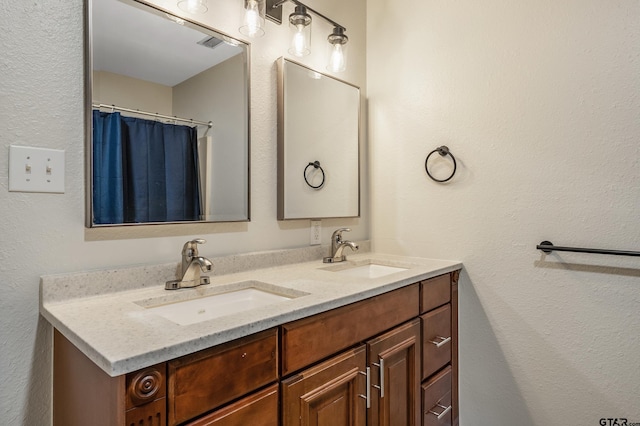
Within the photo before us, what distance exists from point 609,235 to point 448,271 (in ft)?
1.90

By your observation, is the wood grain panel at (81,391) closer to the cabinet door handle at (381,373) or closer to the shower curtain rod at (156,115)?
the shower curtain rod at (156,115)

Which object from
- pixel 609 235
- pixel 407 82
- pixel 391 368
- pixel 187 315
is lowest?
pixel 391 368

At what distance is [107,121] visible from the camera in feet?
3.51

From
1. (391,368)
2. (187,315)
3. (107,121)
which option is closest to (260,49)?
(107,121)

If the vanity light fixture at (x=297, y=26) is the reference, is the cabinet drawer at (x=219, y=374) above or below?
below

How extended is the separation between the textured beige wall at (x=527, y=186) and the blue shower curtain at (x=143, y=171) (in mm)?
1060

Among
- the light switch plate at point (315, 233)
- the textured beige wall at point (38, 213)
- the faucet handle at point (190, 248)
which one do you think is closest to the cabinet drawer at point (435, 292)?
the light switch plate at point (315, 233)

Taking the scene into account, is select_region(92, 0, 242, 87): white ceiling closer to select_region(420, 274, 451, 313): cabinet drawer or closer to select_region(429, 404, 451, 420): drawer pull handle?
select_region(420, 274, 451, 313): cabinet drawer

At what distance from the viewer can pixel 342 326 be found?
1.06 m

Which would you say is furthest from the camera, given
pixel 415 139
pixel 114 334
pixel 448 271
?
pixel 415 139

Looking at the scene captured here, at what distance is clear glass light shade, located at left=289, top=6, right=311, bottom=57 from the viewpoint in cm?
151

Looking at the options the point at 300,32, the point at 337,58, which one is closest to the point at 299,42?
the point at 300,32

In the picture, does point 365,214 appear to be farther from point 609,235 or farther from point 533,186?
point 609,235

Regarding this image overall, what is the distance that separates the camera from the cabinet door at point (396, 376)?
46.0 inches
